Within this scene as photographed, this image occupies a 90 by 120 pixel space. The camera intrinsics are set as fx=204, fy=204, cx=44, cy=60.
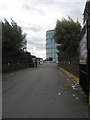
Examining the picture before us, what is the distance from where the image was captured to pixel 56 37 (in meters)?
39.7

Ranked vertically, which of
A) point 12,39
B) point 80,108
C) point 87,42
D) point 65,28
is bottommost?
point 80,108

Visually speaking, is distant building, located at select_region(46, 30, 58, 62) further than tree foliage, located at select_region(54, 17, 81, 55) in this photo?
Yes

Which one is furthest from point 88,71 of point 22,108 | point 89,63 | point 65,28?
point 65,28

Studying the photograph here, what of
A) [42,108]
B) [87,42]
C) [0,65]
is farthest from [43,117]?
[0,65]

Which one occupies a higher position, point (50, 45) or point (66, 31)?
point (50, 45)

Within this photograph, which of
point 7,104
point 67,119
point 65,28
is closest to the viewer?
point 67,119

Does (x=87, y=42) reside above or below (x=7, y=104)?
above

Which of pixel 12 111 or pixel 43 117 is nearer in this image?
pixel 43 117

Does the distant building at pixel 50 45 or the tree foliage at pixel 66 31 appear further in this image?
the distant building at pixel 50 45

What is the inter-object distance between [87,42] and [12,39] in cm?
2396

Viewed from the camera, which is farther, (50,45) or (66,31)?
(50,45)

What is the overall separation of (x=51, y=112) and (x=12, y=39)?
25744 mm

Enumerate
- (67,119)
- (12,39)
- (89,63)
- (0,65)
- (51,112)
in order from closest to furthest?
(67,119) → (51,112) → (89,63) → (0,65) → (12,39)

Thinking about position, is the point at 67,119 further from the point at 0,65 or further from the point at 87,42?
the point at 0,65
